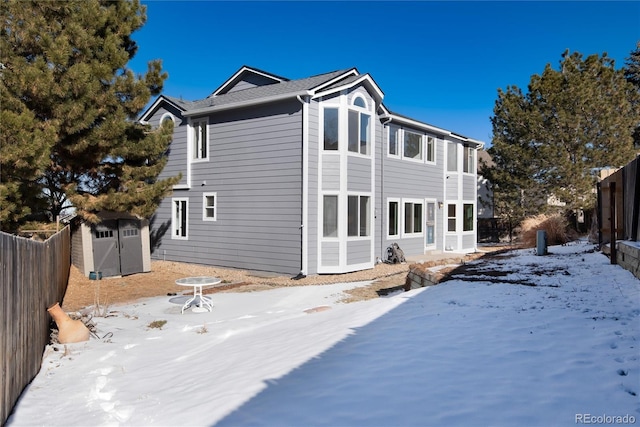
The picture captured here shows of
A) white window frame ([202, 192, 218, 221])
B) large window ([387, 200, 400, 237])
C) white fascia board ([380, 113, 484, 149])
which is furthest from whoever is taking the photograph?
large window ([387, 200, 400, 237])

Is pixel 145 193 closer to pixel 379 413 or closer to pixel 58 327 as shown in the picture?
pixel 58 327

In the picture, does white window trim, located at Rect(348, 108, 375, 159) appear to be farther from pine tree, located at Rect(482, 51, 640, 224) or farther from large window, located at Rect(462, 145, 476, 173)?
pine tree, located at Rect(482, 51, 640, 224)

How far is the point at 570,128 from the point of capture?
2258 cm

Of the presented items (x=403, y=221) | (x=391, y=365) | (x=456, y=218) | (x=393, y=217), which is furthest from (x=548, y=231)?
(x=391, y=365)

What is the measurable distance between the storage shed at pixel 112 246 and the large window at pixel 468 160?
1479 centimetres

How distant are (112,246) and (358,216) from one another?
7.98m

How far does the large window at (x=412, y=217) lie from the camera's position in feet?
58.7

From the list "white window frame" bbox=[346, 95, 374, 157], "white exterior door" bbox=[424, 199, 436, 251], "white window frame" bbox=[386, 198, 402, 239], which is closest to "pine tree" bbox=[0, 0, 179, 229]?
"white window frame" bbox=[346, 95, 374, 157]

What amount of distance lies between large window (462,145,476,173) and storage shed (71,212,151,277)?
1479 cm

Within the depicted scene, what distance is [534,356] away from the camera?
4.08 m

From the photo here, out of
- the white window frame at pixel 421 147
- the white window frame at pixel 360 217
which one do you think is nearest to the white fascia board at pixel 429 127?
the white window frame at pixel 421 147

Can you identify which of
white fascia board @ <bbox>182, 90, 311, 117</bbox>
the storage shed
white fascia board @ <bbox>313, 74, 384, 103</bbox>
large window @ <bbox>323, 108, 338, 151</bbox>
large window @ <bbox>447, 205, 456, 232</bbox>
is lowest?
the storage shed

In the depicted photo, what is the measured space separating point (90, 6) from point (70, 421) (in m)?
11.7

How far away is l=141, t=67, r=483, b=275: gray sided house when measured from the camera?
13.7 metres
